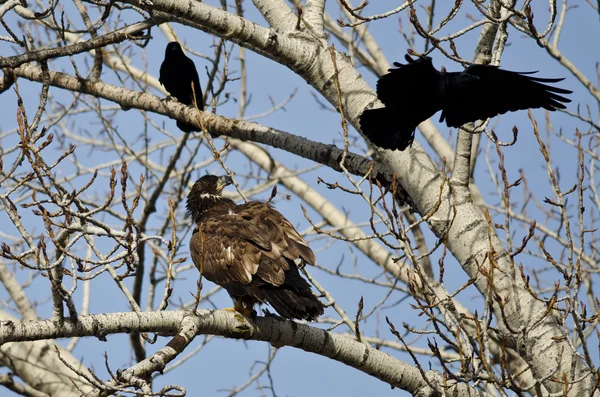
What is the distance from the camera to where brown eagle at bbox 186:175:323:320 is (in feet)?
14.3

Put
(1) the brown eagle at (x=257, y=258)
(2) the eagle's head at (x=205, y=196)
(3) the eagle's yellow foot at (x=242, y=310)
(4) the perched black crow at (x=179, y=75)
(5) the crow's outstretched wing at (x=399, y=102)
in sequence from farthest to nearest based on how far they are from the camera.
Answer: (4) the perched black crow at (x=179, y=75), (2) the eagle's head at (x=205, y=196), (5) the crow's outstretched wing at (x=399, y=102), (3) the eagle's yellow foot at (x=242, y=310), (1) the brown eagle at (x=257, y=258)

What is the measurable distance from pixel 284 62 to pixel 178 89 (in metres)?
3.60

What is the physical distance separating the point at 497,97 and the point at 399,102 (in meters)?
0.80

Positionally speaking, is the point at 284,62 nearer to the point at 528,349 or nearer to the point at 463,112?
the point at 463,112

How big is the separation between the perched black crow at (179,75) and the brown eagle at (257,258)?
3.58 metres

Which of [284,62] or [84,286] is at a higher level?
[84,286]

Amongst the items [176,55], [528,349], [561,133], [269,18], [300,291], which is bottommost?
[528,349]

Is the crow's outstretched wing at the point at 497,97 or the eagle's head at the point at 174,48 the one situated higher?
the eagle's head at the point at 174,48

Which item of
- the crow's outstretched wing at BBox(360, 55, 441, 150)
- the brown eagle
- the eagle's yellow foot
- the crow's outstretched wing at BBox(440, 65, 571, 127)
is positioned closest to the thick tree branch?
the eagle's yellow foot

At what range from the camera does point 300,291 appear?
439 cm

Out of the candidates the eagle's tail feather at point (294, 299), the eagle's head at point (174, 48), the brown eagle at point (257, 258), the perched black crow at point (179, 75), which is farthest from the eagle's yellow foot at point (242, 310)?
the eagle's head at point (174, 48)

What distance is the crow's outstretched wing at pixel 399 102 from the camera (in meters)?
5.07

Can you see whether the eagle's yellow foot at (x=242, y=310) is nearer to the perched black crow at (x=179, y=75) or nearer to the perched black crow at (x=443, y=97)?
the perched black crow at (x=443, y=97)

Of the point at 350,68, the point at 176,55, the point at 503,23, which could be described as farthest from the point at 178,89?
the point at 503,23
